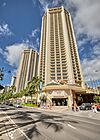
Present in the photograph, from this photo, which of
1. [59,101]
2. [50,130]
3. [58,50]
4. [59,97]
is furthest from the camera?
[58,50]

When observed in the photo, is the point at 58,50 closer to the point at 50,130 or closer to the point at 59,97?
the point at 59,97

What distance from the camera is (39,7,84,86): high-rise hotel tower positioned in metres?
124

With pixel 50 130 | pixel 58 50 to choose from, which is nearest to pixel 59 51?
pixel 58 50

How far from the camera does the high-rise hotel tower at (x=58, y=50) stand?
408 feet

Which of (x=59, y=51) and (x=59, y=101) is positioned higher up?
(x=59, y=51)

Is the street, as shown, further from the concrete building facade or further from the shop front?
the concrete building facade

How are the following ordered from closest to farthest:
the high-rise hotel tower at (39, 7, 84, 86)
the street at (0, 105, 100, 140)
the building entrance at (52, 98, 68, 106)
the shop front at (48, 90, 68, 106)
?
the street at (0, 105, 100, 140) < the shop front at (48, 90, 68, 106) < the building entrance at (52, 98, 68, 106) < the high-rise hotel tower at (39, 7, 84, 86)

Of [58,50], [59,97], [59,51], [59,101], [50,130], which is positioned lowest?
[50,130]

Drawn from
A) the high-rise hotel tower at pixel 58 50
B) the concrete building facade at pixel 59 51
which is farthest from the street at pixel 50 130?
the high-rise hotel tower at pixel 58 50

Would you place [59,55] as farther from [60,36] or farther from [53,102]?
[53,102]

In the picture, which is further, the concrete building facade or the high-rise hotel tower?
the high-rise hotel tower

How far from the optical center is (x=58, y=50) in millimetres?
135375

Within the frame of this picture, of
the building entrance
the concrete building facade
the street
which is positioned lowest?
the street

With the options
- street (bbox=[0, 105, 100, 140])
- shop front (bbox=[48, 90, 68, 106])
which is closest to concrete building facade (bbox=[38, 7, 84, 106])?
shop front (bbox=[48, 90, 68, 106])
